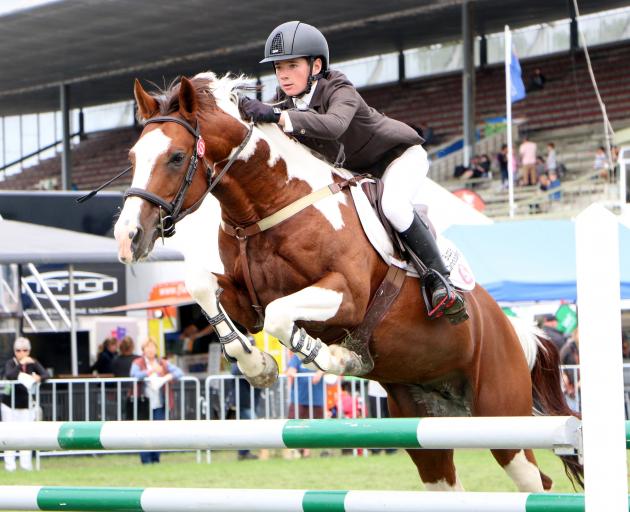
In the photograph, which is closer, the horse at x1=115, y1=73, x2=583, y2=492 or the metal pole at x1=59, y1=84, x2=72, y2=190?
the horse at x1=115, y1=73, x2=583, y2=492

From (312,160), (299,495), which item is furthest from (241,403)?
(299,495)

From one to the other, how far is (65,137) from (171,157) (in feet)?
110

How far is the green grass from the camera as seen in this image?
31.4 feet

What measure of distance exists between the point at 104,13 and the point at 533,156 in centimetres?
1151

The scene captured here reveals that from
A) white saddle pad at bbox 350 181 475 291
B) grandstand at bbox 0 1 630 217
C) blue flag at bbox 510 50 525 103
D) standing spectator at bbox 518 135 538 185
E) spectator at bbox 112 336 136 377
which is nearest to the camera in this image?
white saddle pad at bbox 350 181 475 291

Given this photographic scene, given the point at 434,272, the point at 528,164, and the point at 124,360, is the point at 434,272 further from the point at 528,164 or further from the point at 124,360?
the point at 528,164

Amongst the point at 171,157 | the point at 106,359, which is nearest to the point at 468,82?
the point at 106,359

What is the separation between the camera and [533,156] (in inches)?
1001

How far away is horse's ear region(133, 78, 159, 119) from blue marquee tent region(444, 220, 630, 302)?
800cm

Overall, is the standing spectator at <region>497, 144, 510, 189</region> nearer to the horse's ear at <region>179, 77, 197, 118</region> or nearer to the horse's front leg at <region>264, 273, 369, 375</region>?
the horse's front leg at <region>264, 273, 369, 375</region>

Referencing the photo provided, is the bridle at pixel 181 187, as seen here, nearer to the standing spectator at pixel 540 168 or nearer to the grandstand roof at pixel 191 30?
the standing spectator at pixel 540 168

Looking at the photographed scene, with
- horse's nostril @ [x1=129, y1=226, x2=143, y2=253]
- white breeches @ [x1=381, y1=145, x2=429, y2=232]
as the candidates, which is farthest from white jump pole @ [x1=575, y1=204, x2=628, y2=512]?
white breeches @ [x1=381, y1=145, x2=429, y2=232]

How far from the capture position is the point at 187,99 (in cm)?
471

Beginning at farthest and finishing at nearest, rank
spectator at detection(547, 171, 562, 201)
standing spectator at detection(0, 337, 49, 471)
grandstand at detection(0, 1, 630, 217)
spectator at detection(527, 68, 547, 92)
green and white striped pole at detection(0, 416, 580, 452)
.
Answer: spectator at detection(527, 68, 547, 92) → grandstand at detection(0, 1, 630, 217) → spectator at detection(547, 171, 562, 201) → standing spectator at detection(0, 337, 49, 471) → green and white striped pole at detection(0, 416, 580, 452)
